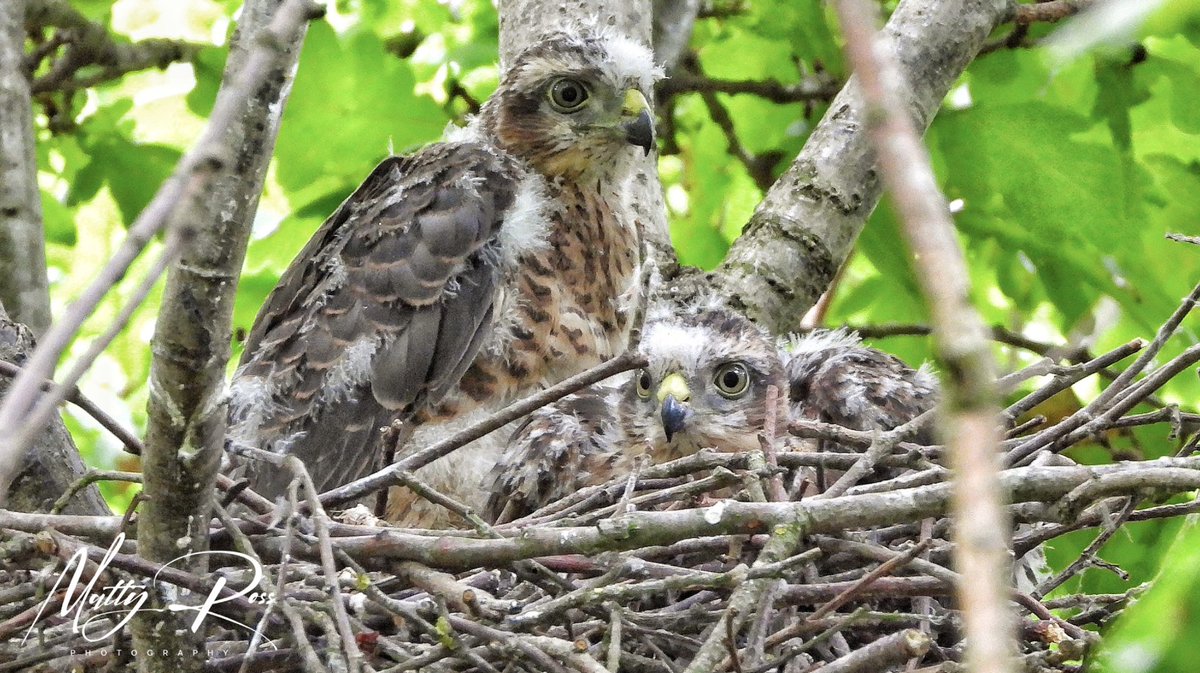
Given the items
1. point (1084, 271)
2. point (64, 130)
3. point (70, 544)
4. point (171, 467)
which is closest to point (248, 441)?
point (70, 544)

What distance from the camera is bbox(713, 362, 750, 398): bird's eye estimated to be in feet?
12.9

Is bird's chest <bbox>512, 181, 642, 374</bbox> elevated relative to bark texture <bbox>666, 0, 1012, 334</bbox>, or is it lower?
lower

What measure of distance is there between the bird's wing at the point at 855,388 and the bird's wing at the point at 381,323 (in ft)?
3.06

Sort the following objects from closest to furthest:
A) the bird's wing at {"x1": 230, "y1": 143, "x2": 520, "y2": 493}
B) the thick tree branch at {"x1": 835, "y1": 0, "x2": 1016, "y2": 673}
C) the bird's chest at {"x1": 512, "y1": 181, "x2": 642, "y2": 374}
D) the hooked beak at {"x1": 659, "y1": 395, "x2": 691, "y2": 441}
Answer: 1. the thick tree branch at {"x1": 835, "y1": 0, "x2": 1016, "y2": 673}
2. the hooked beak at {"x1": 659, "y1": 395, "x2": 691, "y2": 441}
3. the bird's wing at {"x1": 230, "y1": 143, "x2": 520, "y2": 493}
4. the bird's chest at {"x1": 512, "y1": 181, "x2": 642, "y2": 374}

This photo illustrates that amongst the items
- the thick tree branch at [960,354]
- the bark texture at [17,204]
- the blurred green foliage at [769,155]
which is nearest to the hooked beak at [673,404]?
the blurred green foliage at [769,155]

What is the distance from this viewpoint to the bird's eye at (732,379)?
393cm

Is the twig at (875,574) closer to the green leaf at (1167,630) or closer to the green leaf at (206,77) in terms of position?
the green leaf at (1167,630)

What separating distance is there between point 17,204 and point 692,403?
A: 7.75ft

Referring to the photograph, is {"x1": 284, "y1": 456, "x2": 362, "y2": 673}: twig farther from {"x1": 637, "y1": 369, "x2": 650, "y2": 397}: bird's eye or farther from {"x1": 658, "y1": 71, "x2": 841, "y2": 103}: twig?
{"x1": 658, "y1": 71, "x2": 841, "y2": 103}: twig

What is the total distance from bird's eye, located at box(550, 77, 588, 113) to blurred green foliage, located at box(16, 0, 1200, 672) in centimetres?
74

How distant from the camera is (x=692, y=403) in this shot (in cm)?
390

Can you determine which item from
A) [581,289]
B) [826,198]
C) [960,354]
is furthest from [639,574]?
[826,198]

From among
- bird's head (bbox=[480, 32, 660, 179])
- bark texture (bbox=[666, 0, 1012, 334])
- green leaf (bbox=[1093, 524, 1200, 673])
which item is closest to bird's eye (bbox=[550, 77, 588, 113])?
bird's head (bbox=[480, 32, 660, 179])

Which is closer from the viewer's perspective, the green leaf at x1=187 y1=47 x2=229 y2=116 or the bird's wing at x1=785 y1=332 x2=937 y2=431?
the bird's wing at x1=785 y1=332 x2=937 y2=431
